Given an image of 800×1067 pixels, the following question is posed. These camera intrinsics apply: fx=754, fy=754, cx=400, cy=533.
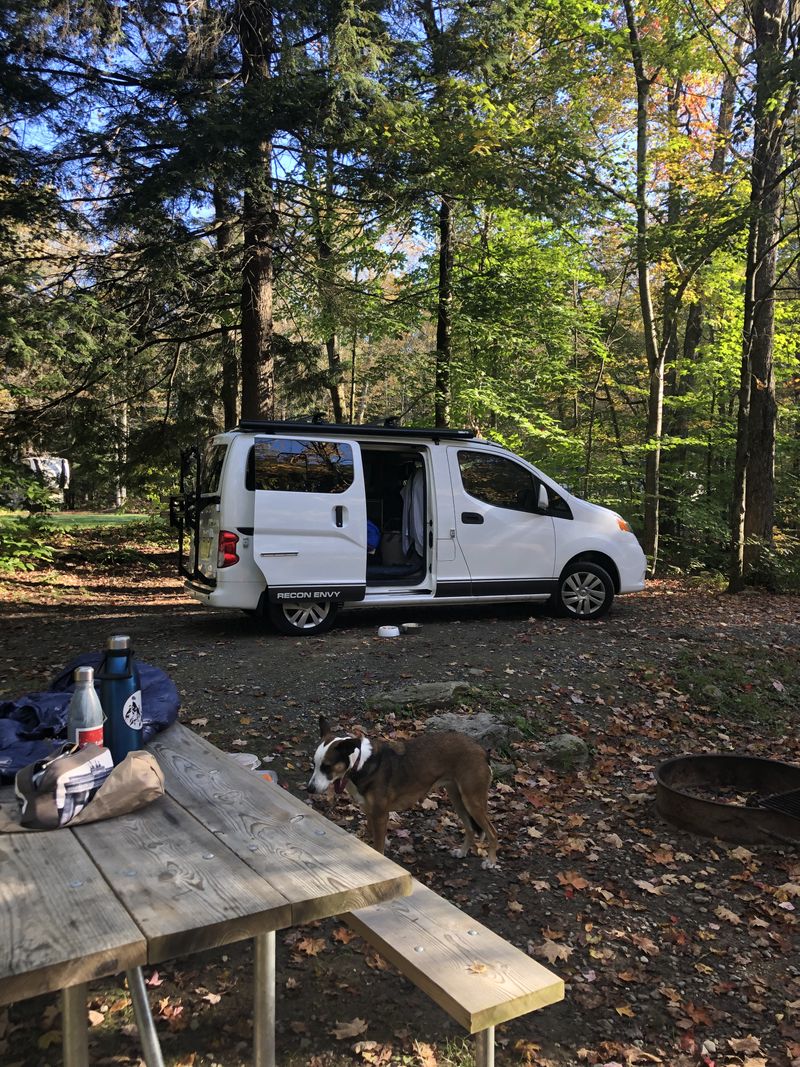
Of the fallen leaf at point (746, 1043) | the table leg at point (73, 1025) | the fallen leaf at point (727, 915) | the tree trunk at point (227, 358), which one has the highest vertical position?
the tree trunk at point (227, 358)

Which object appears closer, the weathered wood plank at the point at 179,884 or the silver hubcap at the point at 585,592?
the weathered wood plank at the point at 179,884

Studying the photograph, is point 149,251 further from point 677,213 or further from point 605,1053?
point 605,1053

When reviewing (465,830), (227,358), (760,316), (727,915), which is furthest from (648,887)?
(227,358)

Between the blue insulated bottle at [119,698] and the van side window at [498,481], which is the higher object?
the van side window at [498,481]

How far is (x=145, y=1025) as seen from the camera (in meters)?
2.27

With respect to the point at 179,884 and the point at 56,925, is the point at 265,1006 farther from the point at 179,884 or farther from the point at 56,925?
the point at 56,925

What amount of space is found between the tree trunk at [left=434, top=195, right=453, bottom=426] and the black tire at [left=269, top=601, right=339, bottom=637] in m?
6.71

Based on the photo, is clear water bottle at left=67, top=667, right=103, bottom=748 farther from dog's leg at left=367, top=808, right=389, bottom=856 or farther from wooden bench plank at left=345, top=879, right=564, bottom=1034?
dog's leg at left=367, top=808, right=389, bottom=856

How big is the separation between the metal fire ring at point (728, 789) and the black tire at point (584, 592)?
423 cm

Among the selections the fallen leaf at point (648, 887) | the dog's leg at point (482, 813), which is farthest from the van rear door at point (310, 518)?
the fallen leaf at point (648, 887)

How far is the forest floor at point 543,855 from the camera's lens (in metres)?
2.62

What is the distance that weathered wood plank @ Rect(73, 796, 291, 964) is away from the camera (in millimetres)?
1534

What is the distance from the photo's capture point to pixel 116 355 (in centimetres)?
1200

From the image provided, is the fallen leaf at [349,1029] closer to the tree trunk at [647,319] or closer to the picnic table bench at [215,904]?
the picnic table bench at [215,904]
